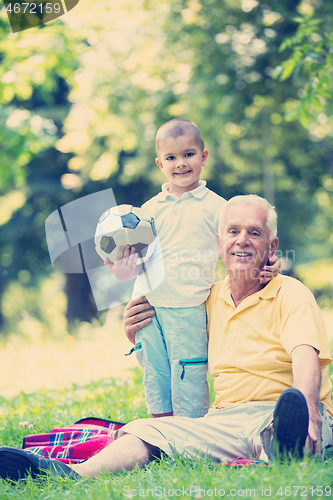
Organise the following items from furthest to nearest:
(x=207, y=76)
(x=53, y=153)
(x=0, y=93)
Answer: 1. (x=53, y=153)
2. (x=207, y=76)
3. (x=0, y=93)

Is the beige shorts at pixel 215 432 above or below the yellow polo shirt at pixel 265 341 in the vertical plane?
below

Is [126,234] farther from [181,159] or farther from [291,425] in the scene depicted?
[291,425]

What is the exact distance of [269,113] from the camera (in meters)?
9.99

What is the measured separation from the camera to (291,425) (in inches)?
79.7

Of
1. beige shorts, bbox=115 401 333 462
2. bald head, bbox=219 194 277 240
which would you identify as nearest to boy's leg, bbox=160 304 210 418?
beige shorts, bbox=115 401 333 462

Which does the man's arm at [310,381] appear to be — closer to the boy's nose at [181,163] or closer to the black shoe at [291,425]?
the black shoe at [291,425]

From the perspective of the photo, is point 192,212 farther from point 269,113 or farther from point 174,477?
point 269,113

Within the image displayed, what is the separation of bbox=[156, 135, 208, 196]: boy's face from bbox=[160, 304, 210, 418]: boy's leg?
0.80 metres

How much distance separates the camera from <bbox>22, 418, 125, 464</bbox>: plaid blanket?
2.81m

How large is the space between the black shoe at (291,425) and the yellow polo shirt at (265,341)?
371 millimetres

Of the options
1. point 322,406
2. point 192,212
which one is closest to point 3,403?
point 192,212

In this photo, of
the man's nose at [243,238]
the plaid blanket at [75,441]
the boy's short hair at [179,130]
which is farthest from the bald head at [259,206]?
the plaid blanket at [75,441]

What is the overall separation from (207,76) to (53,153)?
18.6 ft

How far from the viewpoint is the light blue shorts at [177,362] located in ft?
9.25
